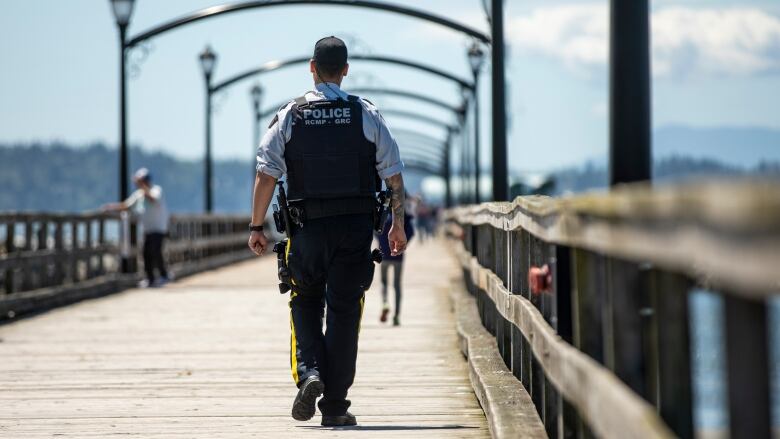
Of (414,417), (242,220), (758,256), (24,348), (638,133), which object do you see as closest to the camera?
(758,256)

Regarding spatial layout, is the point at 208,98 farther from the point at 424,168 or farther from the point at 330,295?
the point at 424,168

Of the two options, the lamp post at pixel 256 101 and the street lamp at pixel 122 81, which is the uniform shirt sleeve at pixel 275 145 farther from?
the lamp post at pixel 256 101

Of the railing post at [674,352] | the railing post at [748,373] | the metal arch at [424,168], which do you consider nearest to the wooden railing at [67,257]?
the railing post at [674,352]

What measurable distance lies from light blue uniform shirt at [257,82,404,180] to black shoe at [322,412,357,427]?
1.16 metres

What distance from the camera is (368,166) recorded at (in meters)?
6.74

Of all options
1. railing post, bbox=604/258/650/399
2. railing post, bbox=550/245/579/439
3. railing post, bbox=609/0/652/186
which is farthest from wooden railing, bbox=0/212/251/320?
railing post, bbox=604/258/650/399

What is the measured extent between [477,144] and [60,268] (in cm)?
1705

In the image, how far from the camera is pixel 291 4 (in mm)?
25672

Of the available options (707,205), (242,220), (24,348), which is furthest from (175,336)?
(242,220)

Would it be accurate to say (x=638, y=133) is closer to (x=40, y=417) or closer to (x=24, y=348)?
(x=40, y=417)

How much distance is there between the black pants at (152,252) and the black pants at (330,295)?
1524 cm

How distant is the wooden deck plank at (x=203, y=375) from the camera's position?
6977mm

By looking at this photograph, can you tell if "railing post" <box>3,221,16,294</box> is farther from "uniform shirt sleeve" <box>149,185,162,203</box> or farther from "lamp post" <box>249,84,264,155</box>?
"lamp post" <box>249,84,264,155</box>

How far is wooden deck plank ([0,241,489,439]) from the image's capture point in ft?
22.9
